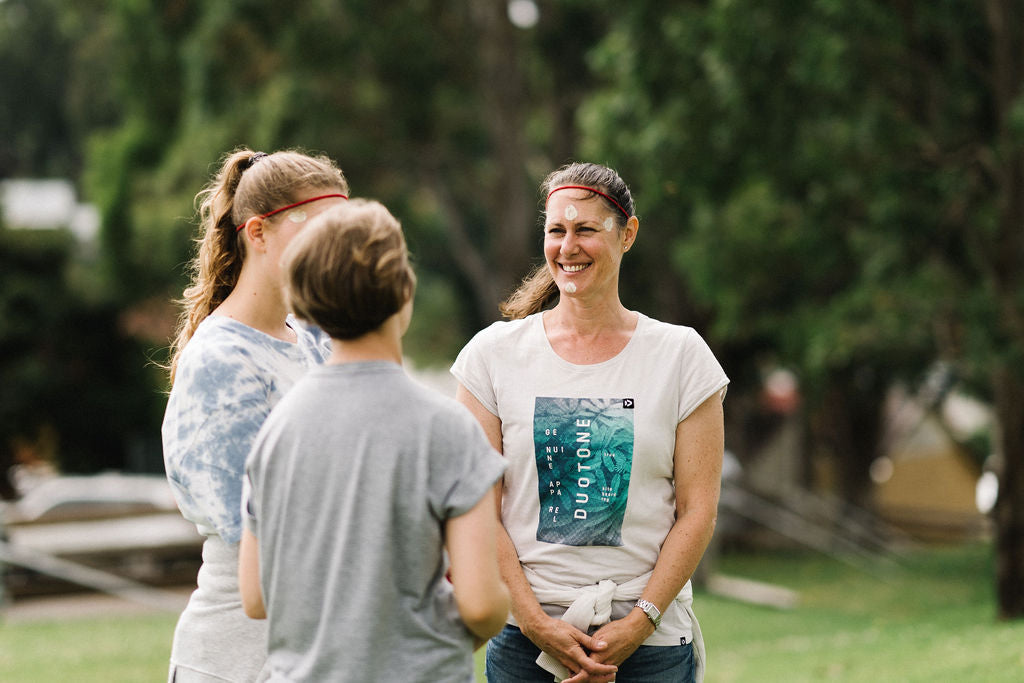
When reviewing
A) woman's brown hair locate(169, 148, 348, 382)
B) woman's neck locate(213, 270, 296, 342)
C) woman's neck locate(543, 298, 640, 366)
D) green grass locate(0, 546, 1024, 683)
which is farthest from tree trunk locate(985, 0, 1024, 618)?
woman's neck locate(213, 270, 296, 342)

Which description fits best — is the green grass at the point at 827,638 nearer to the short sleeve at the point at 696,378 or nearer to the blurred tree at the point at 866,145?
the blurred tree at the point at 866,145

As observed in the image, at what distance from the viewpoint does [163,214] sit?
16141mm

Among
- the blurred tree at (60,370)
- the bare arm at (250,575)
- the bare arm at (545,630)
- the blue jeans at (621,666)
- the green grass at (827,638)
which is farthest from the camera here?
the blurred tree at (60,370)

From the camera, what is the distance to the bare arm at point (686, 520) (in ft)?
8.99

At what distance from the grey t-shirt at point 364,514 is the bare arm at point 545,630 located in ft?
2.34

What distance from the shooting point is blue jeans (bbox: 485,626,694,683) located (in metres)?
2.83

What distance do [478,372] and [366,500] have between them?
3.25ft

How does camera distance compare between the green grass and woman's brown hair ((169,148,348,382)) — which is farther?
the green grass

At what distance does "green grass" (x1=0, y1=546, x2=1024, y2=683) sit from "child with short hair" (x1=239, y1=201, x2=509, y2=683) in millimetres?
3362

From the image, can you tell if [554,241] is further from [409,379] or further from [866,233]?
[866,233]

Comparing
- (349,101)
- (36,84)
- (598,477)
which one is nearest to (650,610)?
(598,477)

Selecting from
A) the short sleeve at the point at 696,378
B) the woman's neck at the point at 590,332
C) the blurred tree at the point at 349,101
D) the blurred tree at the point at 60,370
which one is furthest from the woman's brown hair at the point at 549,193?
the blurred tree at the point at 60,370

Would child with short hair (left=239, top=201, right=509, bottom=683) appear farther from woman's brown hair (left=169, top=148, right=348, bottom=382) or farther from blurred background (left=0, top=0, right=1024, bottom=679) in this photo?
blurred background (left=0, top=0, right=1024, bottom=679)

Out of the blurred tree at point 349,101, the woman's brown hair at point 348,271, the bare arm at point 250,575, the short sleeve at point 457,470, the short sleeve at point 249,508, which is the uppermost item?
the blurred tree at point 349,101
